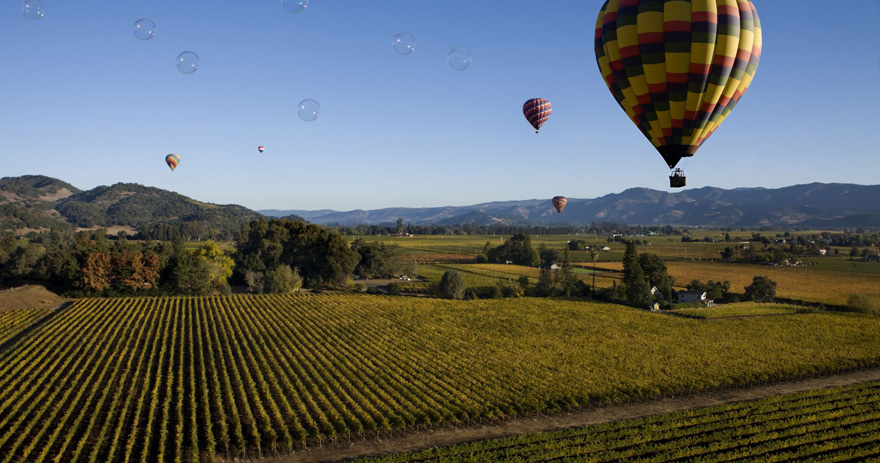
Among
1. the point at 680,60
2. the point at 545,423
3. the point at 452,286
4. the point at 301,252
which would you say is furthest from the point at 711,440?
the point at 301,252

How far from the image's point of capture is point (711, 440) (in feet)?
71.5

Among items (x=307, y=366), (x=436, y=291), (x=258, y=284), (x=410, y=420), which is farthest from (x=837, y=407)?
(x=258, y=284)

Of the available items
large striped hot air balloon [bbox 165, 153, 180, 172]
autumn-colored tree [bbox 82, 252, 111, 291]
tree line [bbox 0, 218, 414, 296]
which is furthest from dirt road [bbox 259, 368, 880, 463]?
large striped hot air balloon [bbox 165, 153, 180, 172]

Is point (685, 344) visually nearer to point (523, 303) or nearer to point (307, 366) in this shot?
point (523, 303)

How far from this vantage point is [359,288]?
7600 centimetres


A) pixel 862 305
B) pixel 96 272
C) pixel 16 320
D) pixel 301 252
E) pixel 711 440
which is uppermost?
pixel 301 252

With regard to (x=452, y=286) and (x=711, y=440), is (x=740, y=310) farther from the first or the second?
(x=711, y=440)

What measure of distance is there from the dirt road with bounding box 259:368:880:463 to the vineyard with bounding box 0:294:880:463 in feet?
2.08

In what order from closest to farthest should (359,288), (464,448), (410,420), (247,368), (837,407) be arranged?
(464,448)
(410,420)
(837,407)
(247,368)
(359,288)

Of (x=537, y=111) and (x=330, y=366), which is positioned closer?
(x=330, y=366)

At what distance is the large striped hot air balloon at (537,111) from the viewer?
160 feet

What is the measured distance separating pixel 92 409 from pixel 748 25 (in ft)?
116

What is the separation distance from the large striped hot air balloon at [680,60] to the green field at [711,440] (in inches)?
467

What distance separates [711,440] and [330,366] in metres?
21.1
